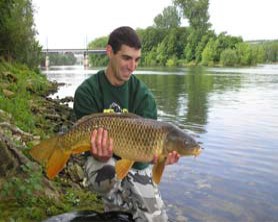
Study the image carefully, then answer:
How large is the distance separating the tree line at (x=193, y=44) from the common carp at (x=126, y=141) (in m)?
86.5

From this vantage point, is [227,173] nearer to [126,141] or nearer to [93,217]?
[93,217]

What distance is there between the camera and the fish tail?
→ 383cm

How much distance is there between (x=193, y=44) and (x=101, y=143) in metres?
100

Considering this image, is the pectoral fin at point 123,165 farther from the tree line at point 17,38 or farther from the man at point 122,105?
the tree line at point 17,38

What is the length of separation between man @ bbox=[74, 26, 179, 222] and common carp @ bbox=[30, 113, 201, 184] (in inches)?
19.1

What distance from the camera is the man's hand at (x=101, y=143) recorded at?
149 inches

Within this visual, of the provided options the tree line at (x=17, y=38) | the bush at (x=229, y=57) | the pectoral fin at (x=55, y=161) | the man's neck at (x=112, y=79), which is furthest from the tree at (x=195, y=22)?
the pectoral fin at (x=55, y=161)

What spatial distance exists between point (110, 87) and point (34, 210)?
149 cm

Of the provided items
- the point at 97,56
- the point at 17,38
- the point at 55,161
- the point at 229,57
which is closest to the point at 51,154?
the point at 55,161

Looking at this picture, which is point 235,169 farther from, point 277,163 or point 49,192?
point 49,192

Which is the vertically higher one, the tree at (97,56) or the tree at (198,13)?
the tree at (198,13)

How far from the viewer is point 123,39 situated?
429 cm

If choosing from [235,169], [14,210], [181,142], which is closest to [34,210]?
[14,210]

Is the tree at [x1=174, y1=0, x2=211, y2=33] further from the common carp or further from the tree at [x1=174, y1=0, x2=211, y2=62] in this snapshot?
the common carp
